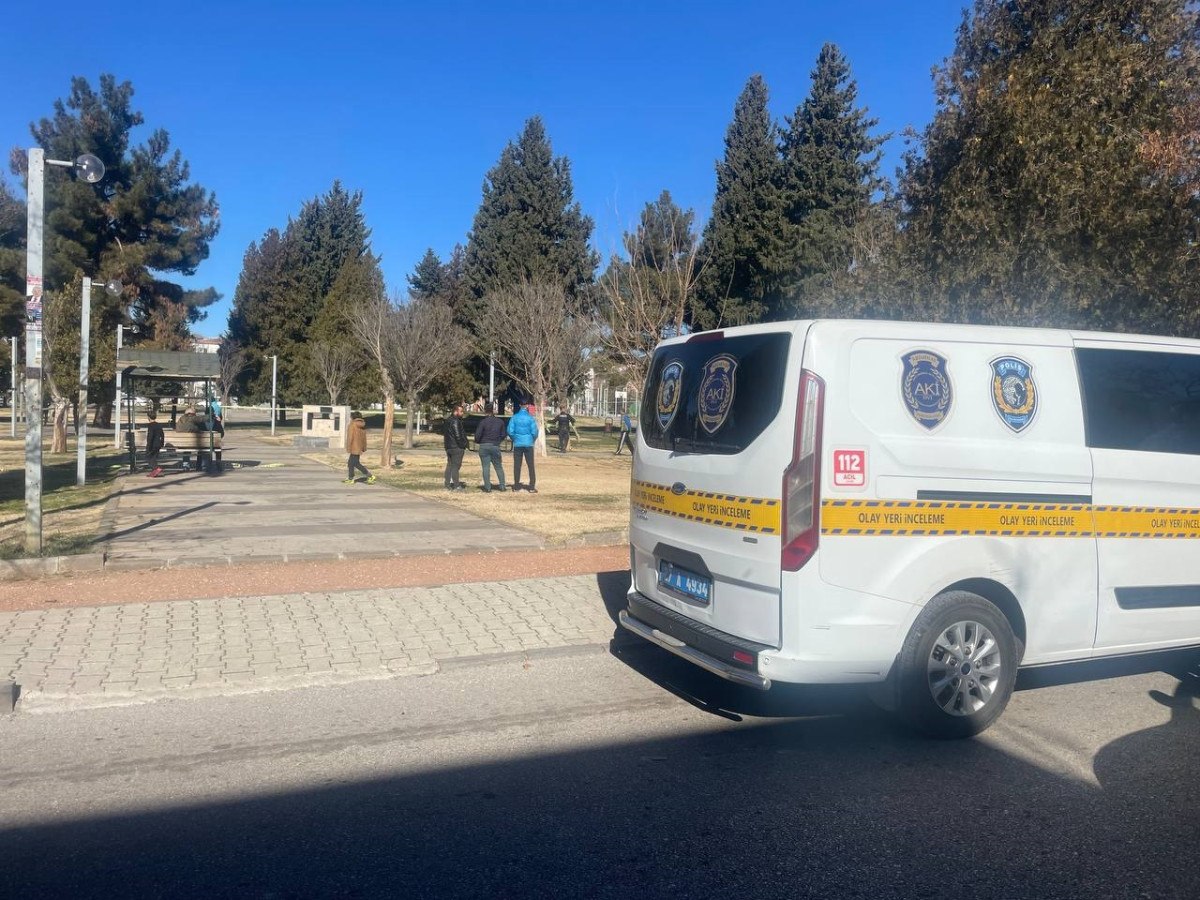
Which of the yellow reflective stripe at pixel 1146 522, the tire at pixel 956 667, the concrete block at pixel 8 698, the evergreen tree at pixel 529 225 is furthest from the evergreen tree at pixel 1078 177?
the evergreen tree at pixel 529 225

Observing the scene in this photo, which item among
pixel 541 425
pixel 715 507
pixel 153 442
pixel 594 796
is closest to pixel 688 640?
pixel 715 507

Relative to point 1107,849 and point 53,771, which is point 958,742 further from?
point 53,771

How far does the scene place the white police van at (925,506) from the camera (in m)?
4.78

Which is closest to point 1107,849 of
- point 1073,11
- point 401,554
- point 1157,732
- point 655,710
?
point 1157,732

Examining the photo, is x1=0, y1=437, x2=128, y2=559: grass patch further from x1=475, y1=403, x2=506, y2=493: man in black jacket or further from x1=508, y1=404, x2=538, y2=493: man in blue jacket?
x1=508, y1=404, x2=538, y2=493: man in blue jacket

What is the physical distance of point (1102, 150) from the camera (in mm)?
10273

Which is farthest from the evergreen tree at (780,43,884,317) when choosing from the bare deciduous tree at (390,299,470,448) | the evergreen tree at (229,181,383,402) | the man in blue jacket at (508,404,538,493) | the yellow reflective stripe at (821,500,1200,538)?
the yellow reflective stripe at (821,500,1200,538)

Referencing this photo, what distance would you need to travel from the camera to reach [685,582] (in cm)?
558

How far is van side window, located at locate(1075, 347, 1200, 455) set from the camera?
18.0 ft

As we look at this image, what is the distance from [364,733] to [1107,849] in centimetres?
368

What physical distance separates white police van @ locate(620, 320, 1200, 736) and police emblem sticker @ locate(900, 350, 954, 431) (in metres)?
0.01

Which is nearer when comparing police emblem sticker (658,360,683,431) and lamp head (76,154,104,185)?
police emblem sticker (658,360,683,431)

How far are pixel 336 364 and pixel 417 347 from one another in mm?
18398

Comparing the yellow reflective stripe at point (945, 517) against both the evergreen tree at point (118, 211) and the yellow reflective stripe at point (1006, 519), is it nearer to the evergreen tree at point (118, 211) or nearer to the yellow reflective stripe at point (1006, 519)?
the yellow reflective stripe at point (1006, 519)
